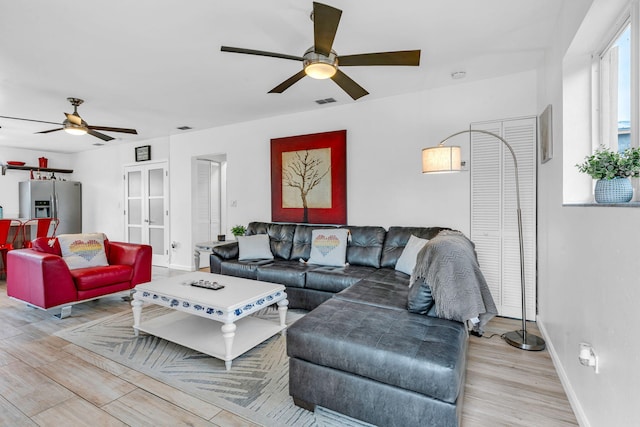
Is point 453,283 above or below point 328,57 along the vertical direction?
below

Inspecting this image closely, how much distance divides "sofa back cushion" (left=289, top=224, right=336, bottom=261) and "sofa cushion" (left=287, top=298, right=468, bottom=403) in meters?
1.98

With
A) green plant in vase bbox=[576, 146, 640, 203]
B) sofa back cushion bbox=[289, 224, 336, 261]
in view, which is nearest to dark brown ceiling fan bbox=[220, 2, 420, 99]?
green plant in vase bbox=[576, 146, 640, 203]

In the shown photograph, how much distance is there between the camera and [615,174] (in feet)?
4.72

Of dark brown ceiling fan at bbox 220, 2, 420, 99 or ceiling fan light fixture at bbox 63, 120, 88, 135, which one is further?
ceiling fan light fixture at bbox 63, 120, 88, 135

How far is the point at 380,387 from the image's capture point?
1.61 metres

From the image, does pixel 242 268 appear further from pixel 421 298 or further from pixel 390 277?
pixel 421 298

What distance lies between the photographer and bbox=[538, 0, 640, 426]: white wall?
4.00 feet

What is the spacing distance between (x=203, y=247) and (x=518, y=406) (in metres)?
4.12

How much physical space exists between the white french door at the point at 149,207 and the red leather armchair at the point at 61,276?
7.50ft

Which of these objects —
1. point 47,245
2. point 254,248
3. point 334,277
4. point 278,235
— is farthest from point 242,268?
point 47,245

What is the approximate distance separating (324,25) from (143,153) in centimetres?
589

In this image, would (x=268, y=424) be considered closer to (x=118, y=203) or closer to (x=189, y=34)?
(x=189, y=34)

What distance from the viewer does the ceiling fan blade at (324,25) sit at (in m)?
1.62

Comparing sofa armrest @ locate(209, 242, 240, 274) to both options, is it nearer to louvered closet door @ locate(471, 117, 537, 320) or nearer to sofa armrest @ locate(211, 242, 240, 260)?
sofa armrest @ locate(211, 242, 240, 260)
